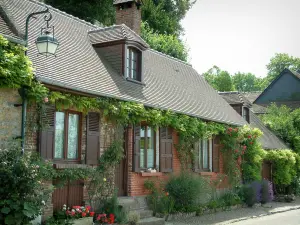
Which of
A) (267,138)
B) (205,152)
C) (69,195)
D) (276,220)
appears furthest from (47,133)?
(267,138)

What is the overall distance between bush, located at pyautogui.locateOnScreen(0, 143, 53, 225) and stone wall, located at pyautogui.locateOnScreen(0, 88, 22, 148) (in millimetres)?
833

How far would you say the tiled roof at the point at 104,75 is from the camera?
39.4 feet

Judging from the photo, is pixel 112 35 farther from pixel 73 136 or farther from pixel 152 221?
pixel 152 221

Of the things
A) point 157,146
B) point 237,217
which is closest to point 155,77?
point 157,146

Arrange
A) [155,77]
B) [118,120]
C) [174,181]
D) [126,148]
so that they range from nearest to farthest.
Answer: [118,120] < [126,148] < [174,181] < [155,77]

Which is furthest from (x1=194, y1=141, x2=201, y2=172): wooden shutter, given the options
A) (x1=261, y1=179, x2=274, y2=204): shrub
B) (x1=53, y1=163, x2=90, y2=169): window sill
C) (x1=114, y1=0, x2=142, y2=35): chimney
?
(x1=53, y1=163, x2=90, y2=169): window sill

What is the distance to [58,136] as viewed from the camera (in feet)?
37.4

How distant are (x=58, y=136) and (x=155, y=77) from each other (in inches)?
301

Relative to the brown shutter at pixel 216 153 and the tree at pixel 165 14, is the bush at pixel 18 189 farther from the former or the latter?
the tree at pixel 165 14

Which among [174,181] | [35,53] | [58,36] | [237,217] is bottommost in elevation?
[237,217]

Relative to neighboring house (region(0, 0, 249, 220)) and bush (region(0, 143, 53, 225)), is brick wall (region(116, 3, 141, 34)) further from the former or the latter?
bush (region(0, 143, 53, 225))

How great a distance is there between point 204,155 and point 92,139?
288 inches

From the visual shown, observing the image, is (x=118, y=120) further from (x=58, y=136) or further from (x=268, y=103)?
(x=268, y=103)

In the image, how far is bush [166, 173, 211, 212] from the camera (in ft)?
47.3
